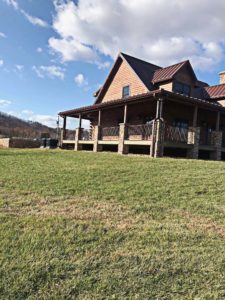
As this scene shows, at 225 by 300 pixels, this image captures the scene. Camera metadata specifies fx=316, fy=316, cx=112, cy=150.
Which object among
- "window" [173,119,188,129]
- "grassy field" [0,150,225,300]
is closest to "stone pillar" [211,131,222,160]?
"window" [173,119,188,129]

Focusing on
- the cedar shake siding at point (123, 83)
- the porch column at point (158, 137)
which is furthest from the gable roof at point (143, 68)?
the porch column at point (158, 137)

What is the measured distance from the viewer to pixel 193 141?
15539 millimetres

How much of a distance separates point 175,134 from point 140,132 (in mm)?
2930

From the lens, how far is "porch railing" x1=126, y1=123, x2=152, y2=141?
54.4 ft

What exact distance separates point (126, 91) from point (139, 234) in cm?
1657

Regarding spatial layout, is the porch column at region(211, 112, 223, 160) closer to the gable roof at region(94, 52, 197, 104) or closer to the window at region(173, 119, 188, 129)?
the window at region(173, 119, 188, 129)

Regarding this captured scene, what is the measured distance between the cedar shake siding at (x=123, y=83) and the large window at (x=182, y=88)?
2045 mm

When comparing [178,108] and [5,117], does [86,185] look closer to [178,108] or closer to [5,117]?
[178,108]

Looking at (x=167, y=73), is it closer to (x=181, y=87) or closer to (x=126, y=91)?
(x=181, y=87)

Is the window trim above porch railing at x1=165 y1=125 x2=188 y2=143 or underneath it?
above

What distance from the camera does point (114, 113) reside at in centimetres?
2212

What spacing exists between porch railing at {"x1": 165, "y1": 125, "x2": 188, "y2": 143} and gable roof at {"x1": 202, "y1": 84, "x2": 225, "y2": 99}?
605cm

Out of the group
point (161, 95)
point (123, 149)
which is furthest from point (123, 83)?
point (161, 95)

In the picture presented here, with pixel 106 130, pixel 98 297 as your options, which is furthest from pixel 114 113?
pixel 98 297
